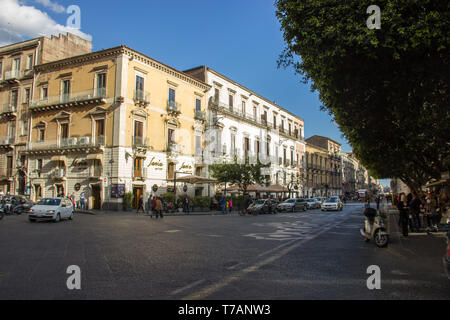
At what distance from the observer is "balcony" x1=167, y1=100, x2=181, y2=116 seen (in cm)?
3403

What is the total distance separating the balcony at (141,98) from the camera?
30703 millimetres

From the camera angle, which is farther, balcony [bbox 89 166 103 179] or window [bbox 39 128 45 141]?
window [bbox 39 128 45 141]

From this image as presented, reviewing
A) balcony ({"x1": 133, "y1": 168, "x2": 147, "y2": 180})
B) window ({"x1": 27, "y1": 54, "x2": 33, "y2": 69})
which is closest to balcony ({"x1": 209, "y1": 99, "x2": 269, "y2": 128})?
balcony ({"x1": 133, "y1": 168, "x2": 147, "y2": 180})

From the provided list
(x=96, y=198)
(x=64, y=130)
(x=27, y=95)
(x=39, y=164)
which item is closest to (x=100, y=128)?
(x=64, y=130)

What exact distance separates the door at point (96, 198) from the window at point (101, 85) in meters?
8.06

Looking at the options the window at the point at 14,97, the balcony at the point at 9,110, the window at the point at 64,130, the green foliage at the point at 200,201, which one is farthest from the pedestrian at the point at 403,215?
the window at the point at 14,97

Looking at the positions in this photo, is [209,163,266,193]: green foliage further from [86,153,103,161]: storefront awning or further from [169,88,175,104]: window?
[86,153,103,161]: storefront awning

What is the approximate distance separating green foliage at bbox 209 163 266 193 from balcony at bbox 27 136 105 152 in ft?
38.0

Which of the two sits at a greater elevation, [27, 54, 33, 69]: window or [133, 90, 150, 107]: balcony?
[27, 54, 33, 69]: window

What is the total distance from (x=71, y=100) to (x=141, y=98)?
6458 millimetres

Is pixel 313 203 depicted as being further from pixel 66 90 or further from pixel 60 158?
pixel 66 90

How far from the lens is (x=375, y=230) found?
10312 mm

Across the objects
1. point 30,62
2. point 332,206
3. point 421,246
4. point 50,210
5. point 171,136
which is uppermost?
point 30,62

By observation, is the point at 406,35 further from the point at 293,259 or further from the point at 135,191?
the point at 135,191
